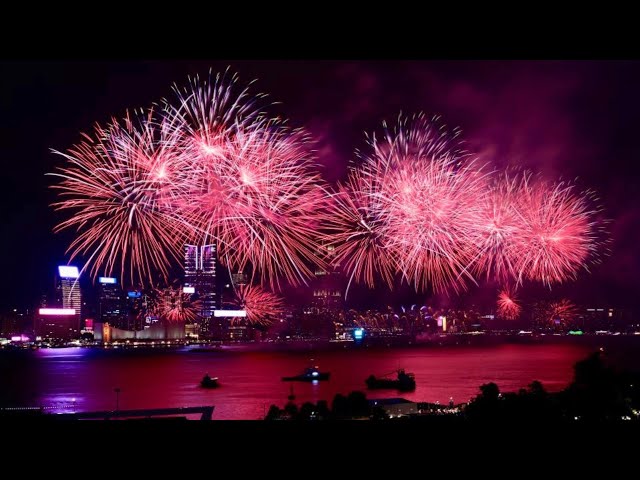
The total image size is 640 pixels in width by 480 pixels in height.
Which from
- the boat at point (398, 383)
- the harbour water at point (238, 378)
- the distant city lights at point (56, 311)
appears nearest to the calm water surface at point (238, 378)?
the harbour water at point (238, 378)

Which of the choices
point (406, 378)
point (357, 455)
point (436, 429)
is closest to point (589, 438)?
point (436, 429)

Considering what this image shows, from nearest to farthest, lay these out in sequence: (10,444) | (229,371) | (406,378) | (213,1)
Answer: (213,1) → (10,444) → (406,378) → (229,371)

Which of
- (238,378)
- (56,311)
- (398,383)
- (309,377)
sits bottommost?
(238,378)

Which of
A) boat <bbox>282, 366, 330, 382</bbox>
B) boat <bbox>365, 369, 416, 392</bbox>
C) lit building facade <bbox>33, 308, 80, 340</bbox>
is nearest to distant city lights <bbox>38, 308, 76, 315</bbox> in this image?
lit building facade <bbox>33, 308, 80, 340</bbox>

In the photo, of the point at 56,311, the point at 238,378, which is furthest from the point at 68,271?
the point at 238,378

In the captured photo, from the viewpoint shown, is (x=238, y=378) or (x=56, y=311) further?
(x=56, y=311)

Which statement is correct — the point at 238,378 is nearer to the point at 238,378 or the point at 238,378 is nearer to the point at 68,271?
the point at 238,378

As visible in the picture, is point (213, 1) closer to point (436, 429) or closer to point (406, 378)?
point (436, 429)
